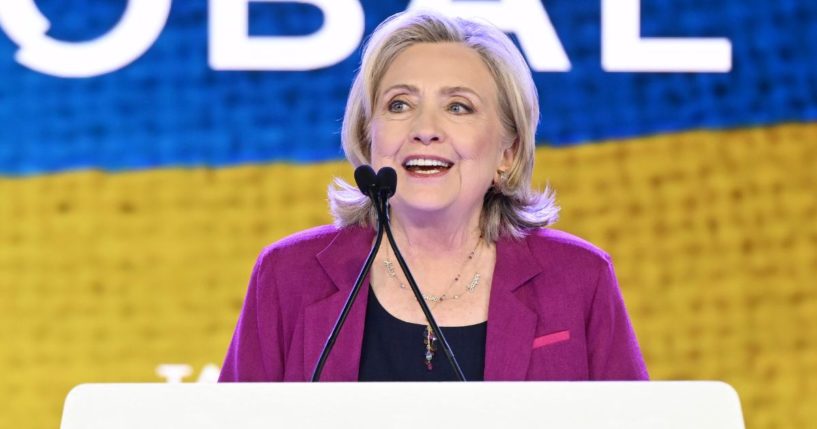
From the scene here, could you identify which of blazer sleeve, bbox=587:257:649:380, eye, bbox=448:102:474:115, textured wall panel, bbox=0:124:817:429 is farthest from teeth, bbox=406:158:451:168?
textured wall panel, bbox=0:124:817:429

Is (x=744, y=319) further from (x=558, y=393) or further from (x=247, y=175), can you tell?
(x=558, y=393)

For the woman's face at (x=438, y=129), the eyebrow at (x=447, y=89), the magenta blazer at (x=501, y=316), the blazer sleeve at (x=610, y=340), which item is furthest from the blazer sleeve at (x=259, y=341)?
the blazer sleeve at (x=610, y=340)

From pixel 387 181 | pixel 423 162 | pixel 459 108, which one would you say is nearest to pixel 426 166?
pixel 423 162

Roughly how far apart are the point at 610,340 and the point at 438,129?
43 centimetres

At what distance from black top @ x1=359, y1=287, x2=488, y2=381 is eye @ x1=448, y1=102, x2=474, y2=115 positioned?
0.35 m

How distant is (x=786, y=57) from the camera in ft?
9.35

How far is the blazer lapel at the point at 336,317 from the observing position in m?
1.85

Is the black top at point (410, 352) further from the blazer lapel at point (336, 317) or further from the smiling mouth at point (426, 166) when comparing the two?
the smiling mouth at point (426, 166)

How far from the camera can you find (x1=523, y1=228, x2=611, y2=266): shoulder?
1.99 meters

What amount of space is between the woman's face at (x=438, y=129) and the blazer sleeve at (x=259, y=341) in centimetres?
26

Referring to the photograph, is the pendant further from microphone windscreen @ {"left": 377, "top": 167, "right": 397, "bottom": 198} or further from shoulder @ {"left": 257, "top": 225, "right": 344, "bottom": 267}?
microphone windscreen @ {"left": 377, "top": 167, "right": 397, "bottom": 198}

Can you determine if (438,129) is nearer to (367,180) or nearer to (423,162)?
(423,162)

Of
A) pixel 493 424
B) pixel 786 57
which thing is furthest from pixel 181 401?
pixel 786 57

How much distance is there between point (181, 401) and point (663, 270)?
6.30ft
